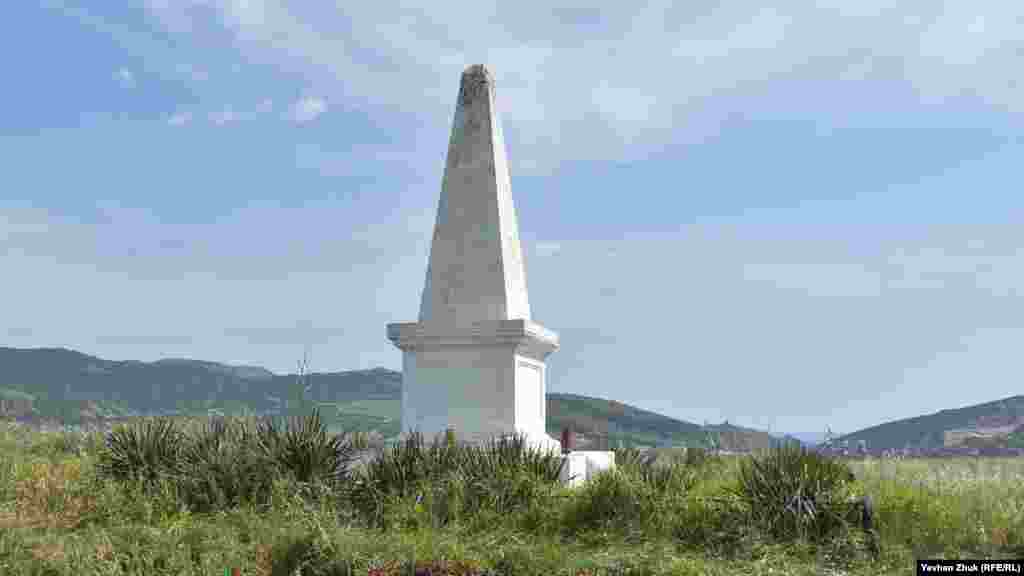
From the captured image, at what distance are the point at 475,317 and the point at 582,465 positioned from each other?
228 centimetres

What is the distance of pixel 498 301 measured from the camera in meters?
12.1

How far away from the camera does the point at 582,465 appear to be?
40.5ft

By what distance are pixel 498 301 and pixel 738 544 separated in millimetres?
4490

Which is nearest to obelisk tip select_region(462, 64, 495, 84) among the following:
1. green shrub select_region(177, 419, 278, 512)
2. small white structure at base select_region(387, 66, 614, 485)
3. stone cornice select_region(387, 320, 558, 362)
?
small white structure at base select_region(387, 66, 614, 485)

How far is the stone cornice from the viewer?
11.7m

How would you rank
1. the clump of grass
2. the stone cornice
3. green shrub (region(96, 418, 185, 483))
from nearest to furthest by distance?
the clump of grass, green shrub (region(96, 418, 185, 483)), the stone cornice

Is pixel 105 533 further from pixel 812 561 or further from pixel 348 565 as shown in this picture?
pixel 812 561

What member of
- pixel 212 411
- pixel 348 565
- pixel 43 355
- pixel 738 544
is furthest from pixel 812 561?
pixel 43 355

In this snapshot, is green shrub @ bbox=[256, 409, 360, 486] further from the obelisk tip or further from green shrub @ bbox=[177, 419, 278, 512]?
the obelisk tip

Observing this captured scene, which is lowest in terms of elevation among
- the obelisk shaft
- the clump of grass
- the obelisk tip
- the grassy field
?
the grassy field

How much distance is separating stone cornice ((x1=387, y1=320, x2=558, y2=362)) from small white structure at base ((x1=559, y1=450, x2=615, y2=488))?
144 cm

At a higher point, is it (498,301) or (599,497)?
(498,301)

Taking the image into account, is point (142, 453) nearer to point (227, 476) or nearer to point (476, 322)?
point (227, 476)

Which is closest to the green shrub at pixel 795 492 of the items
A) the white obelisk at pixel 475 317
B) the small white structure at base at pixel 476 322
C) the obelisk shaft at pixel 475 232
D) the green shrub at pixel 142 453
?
the small white structure at base at pixel 476 322
